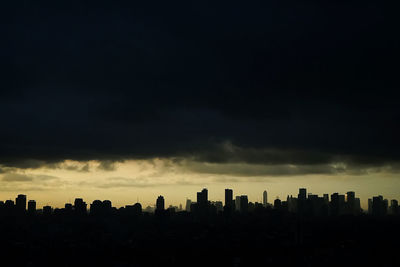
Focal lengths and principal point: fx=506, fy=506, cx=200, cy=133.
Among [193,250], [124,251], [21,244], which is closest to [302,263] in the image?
[193,250]

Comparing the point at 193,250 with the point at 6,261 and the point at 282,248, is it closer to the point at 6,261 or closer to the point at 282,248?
the point at 282,248

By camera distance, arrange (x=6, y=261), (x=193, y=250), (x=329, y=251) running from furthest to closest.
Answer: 1. (x=193, y=250)
2. (x=329, y=251)
3. (x=6, y=261)

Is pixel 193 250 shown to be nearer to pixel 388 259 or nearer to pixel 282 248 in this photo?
pixel 282 248

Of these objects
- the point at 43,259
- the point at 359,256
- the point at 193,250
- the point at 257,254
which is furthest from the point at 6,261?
the point at 359,256

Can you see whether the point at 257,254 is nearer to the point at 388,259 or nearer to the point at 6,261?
the point at 388,259

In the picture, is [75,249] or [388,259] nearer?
[388,259]

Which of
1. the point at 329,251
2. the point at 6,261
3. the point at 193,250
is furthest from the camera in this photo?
the point at 193,250

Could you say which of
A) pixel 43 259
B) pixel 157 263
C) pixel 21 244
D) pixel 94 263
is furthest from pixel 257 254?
pixel 21 244

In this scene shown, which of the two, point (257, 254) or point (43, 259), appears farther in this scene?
point (257, 254)
